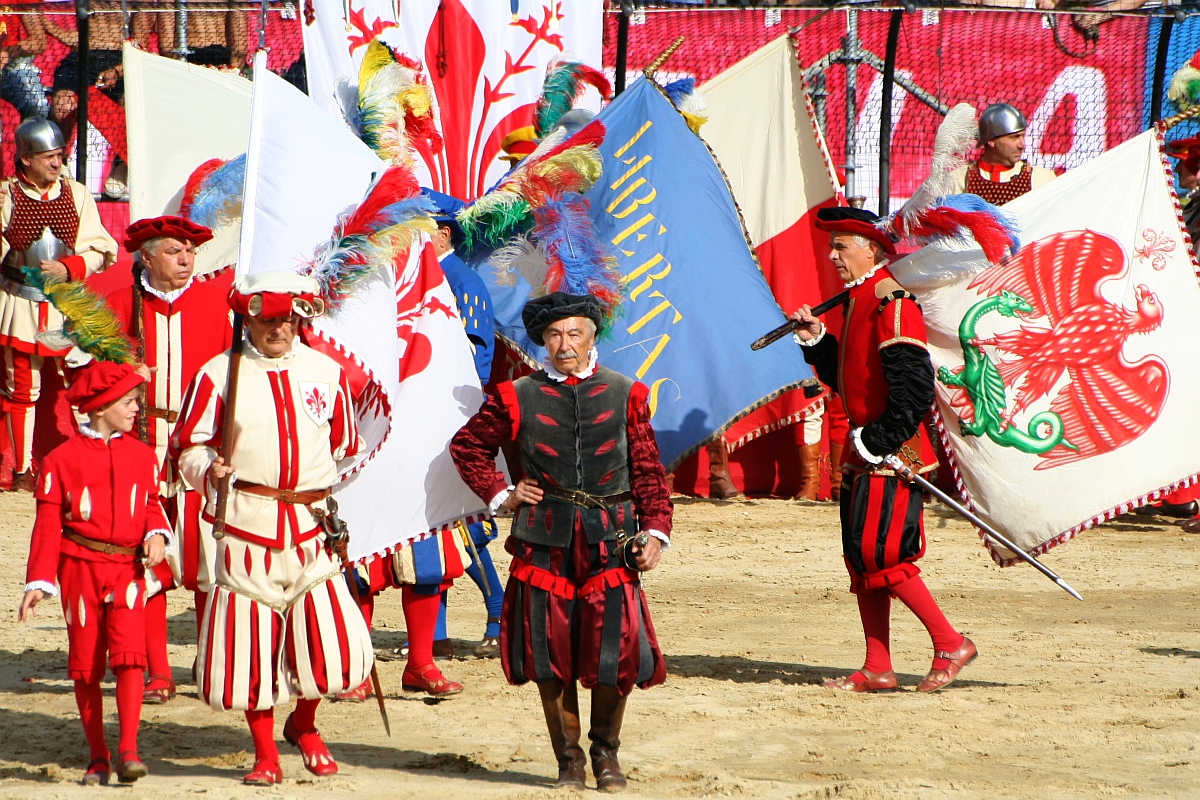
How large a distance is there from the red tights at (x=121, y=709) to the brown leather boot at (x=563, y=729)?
1177 millimetres

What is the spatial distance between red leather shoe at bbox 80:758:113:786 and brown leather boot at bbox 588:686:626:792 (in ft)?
4.62

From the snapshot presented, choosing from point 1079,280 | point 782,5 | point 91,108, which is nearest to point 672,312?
point 1079,280

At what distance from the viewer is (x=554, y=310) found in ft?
13.4

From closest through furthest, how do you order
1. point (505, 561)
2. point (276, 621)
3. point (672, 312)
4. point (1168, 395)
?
point (276, 621) → point (1168, 395) → point (672, 312) → point (505, 561)

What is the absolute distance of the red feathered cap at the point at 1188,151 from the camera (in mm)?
8594

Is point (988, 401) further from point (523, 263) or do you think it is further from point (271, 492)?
point (271, 492)

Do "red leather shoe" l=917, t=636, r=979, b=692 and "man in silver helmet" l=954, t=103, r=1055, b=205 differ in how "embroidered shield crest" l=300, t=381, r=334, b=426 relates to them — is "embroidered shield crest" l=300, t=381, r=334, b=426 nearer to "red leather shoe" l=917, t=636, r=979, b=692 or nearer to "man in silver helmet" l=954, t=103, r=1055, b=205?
"red leather shoe" l=917, t=636, r=979, b=692

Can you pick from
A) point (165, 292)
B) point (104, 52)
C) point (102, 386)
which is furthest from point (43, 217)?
point (102, 386)

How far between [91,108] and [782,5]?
16.5 ft

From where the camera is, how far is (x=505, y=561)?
25.5 ft

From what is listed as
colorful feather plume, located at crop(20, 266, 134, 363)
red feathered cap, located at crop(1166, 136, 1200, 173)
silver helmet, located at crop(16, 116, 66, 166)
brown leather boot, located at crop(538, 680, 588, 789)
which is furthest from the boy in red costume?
red feathered cap, located at crop(1166, 136, 1200, 173)

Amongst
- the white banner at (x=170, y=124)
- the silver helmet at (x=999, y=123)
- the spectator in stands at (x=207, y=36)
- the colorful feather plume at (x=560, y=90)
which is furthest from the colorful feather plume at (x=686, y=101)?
the spectator in stands at (x=207, y=36)

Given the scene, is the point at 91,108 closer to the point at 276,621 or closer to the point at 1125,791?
the point at 276,621

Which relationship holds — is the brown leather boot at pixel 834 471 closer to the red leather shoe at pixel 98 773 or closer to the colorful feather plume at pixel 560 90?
the colorful feather plume at pixel 560 90
